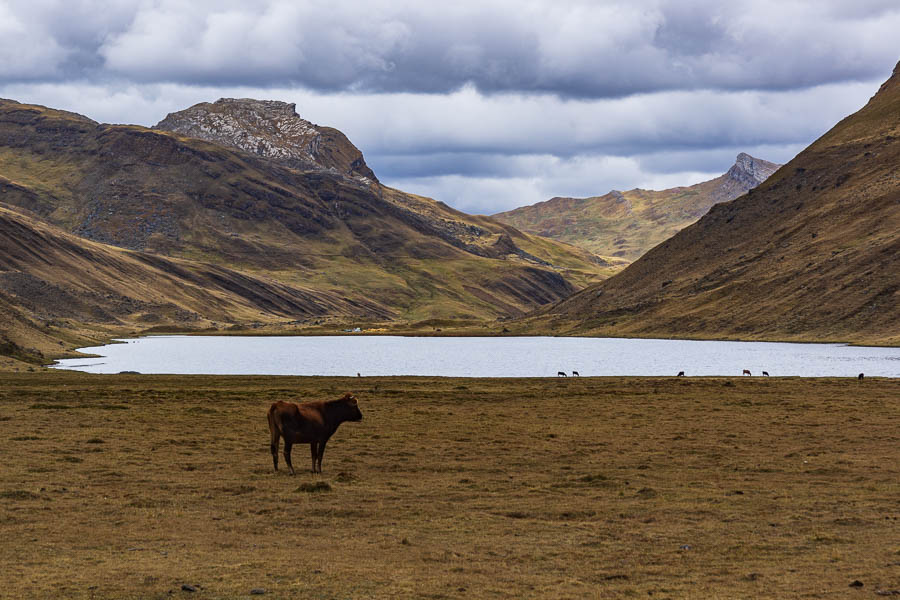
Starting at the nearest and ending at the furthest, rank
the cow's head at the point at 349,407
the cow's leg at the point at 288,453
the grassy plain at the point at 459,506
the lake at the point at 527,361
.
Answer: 1. the grassy plain at the point at 459,506
2. the cow's leg at the point at 288,453
3. the cow's head at the point at 349,407
4. the lake at the point at 527,361

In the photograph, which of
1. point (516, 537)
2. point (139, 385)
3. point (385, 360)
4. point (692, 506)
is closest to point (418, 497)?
point (516, 537)

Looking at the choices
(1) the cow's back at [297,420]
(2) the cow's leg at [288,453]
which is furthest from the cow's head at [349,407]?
(2) the cow's leg at [288,453]

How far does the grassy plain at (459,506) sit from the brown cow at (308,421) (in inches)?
42.3

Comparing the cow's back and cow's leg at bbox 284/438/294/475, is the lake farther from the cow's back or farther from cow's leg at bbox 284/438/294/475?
the cow's back

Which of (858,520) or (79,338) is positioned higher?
(79,338)

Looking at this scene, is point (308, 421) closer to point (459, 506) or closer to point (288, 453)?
point (288, 453)

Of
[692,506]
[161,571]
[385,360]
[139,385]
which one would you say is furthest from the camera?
[385,360]

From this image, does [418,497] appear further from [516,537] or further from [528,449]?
[528,449]

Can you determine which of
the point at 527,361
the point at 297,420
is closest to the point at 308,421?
the point at 297,420

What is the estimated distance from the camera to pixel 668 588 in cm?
1803

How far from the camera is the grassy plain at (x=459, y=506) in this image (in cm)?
1873

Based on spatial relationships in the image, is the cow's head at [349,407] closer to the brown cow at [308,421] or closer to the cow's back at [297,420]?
the brown cow at [308,421]

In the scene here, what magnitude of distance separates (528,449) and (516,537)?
17.1 m

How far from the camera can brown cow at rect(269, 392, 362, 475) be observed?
1219 inches
